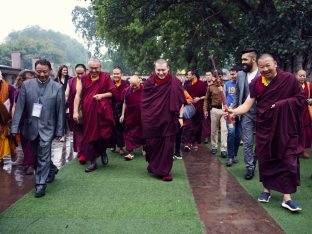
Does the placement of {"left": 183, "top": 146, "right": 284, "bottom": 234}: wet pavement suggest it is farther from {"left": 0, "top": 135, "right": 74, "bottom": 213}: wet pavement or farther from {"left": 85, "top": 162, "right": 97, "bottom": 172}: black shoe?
{"left": 0, "top": 135, "right": 74, "bottom": 213}: wet pavement

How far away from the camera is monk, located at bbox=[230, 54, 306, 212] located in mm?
4793

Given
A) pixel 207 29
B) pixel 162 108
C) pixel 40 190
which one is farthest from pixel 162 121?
pixel 207 29

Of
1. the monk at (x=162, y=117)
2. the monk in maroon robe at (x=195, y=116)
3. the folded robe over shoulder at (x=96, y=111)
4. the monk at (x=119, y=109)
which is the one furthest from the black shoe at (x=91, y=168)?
the monk in maroon robe at (x=195, y=116)

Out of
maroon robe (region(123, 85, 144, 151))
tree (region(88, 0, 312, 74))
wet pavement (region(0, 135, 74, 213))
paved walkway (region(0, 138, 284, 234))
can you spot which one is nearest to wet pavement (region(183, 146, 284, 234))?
paved walkway (region(0, 138, 284, 234))

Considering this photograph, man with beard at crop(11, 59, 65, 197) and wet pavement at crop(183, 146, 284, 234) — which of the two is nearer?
wet pavement at crop(183, 146, 284, 234)

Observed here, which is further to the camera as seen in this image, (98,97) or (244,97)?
(98,97)

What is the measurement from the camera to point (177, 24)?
55.2 ft

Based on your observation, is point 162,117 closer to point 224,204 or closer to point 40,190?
point 224,204

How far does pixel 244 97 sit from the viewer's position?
642cm

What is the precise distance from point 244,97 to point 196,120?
10.7 feet

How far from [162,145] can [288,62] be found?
690 cm

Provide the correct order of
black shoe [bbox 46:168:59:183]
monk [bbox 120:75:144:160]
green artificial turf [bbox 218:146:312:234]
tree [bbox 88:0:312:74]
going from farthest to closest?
tree [bbox 88:0:312:74] → monk [bbox 120:75:144:160] → black shoe [bbox 46:168:59:183] → green artificial turf [bbox 218:146:312:234]

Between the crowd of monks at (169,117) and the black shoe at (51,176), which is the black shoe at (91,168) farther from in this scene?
the black shoe at (51,176)


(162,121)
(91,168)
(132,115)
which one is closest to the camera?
(162,121)
